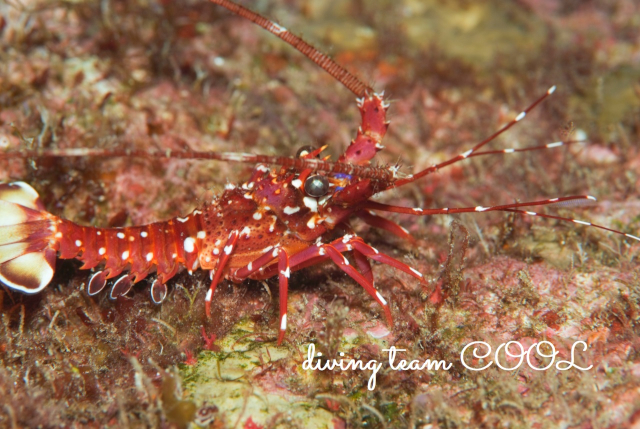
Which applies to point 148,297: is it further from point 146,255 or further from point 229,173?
point 229,173

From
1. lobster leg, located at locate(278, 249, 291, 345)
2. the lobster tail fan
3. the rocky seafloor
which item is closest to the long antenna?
the rocky seafloor

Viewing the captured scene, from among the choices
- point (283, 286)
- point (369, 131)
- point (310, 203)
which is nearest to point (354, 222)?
point (310, 203)

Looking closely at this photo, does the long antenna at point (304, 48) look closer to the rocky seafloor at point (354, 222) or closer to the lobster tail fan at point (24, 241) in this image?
the rocky seafloor at point (354, 222)

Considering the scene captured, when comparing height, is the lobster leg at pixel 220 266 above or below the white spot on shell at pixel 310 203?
below

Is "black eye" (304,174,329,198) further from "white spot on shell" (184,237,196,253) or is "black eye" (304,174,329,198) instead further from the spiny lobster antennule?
"white spot on shell" (184,237,196,253)

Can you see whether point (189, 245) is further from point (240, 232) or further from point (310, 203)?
point (310, 203)

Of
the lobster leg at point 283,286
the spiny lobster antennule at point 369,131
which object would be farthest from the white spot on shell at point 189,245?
the spiny lobster antennule at point 369,131
